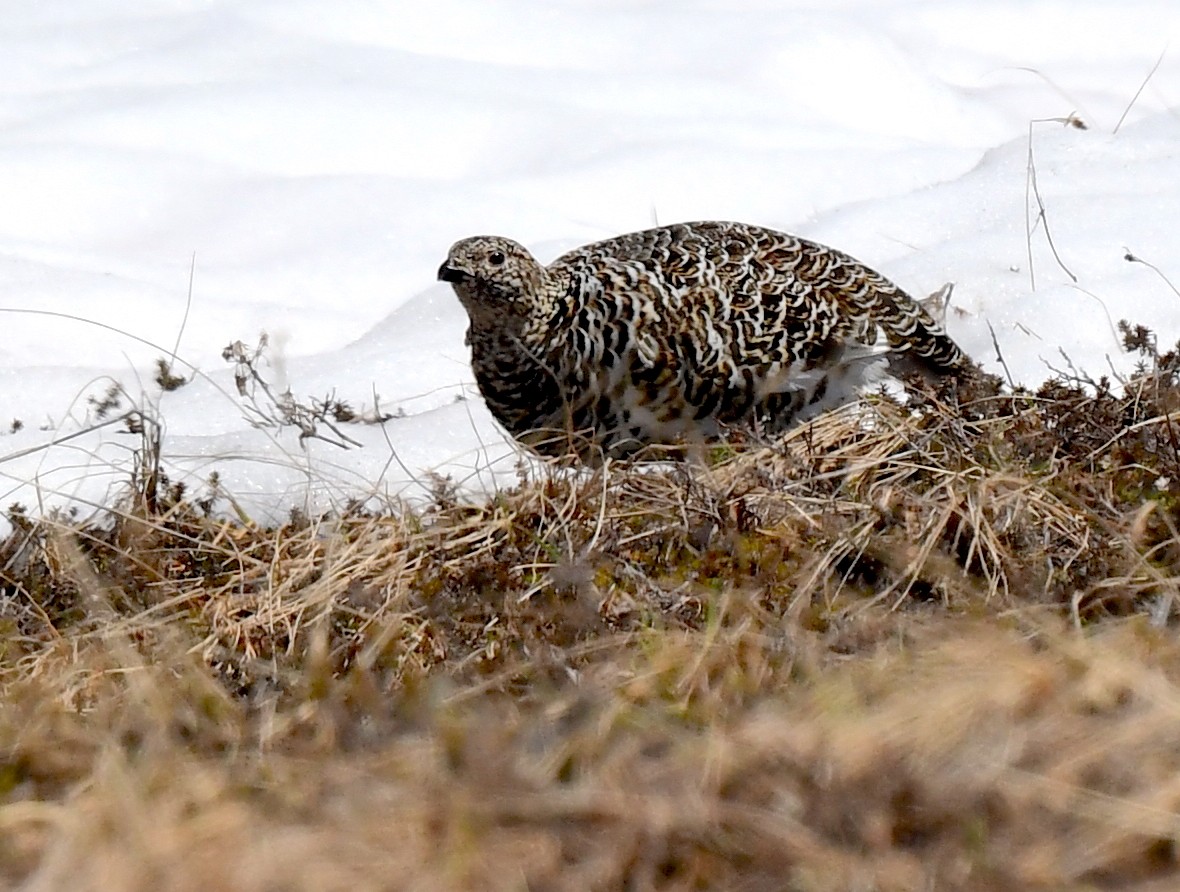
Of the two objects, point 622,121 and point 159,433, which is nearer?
point 159,433

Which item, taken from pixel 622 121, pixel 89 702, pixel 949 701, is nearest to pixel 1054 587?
pixel 949 701

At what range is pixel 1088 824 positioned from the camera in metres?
1.93

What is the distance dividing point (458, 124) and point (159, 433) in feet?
11.4

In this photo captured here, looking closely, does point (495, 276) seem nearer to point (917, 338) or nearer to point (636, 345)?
point (636, 345)

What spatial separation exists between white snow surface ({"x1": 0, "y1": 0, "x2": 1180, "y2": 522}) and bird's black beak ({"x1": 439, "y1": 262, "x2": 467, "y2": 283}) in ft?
1.59

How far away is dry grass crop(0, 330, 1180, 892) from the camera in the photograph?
197 centimetres

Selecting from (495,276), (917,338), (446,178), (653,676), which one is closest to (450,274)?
(495,276)

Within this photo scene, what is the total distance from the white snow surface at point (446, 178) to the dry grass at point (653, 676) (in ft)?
1.36

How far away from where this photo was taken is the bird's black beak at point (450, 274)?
4.04m

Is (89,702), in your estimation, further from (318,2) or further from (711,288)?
(318,2)

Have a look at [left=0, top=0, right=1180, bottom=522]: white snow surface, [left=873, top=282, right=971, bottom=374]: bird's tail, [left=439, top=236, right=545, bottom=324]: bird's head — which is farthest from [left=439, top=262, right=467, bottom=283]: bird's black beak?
[left=873, top=282, right=971, bottom=374]: bird's tail

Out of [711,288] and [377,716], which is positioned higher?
[711,288]

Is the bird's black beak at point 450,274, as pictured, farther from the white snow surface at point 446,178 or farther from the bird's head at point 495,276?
the white snow surface at point 446,178

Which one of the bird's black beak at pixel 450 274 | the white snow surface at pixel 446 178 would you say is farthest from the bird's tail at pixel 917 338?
the bird's black beak at pixel 450 274
